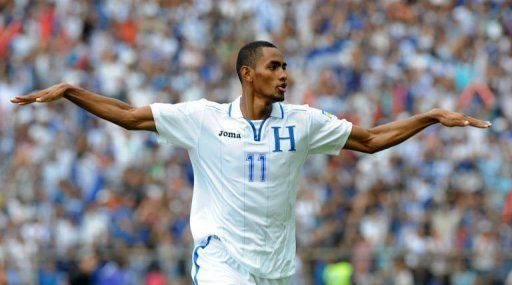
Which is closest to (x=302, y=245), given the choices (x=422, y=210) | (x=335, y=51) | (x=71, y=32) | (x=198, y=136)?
(x=422, y=210)

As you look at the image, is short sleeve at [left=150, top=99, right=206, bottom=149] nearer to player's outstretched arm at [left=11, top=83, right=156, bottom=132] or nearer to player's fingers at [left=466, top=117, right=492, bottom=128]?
player's outstretched arm at [left=11, top=83, right=156, bottom=132]

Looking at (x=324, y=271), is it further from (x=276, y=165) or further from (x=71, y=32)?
(x=276, y=165)

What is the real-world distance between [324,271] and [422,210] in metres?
1.99

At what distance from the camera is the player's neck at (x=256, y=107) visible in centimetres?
952

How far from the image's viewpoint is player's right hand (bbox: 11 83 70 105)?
907cm

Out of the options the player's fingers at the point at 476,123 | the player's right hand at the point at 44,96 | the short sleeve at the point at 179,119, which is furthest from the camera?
the short sleeve at the point at 179,119

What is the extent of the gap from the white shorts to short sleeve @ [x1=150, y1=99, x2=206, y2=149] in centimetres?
75

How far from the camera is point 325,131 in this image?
9.60 m

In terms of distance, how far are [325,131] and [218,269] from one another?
1.23 metres

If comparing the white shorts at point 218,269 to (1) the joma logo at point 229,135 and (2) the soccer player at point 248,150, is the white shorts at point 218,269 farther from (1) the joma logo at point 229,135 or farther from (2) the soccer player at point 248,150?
→ (1) the joma logo at point 229,135

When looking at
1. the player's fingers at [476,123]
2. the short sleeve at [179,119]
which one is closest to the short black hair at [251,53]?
the short sleeve at [179,119]

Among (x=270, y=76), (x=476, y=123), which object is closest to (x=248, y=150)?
(x=270, y=76)

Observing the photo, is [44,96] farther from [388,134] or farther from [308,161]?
[308,161]

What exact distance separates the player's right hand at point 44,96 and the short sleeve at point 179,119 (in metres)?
0.67
